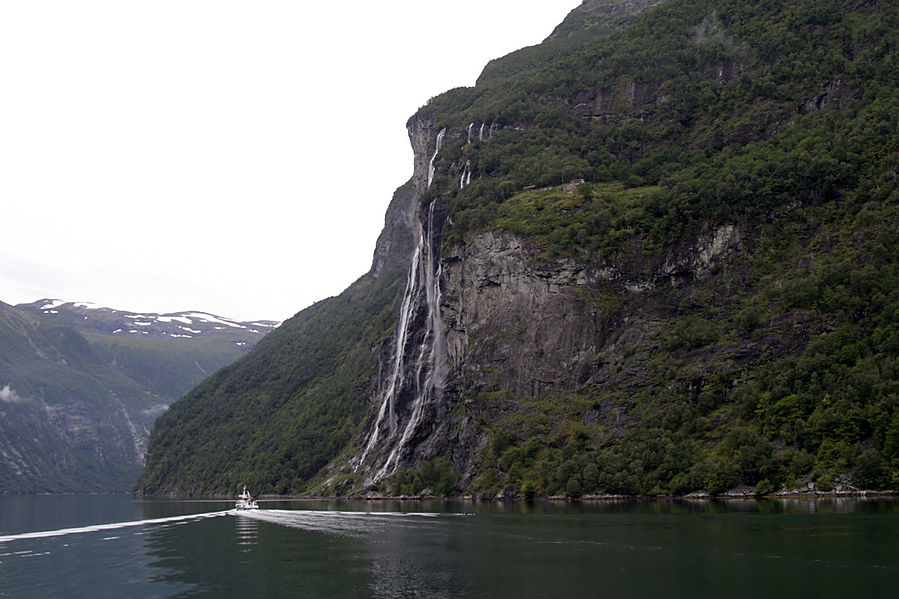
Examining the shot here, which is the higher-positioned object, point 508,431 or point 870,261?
point 870,261

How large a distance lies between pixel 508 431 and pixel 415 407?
2903 centimetres

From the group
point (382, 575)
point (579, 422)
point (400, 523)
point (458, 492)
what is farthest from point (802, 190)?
point (382, 575)

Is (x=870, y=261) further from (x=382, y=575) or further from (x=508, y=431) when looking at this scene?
(x=382, y=575)

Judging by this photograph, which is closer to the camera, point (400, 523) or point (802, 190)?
point (400, 523)

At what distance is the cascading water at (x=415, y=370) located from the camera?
121000mm

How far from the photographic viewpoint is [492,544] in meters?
46.1

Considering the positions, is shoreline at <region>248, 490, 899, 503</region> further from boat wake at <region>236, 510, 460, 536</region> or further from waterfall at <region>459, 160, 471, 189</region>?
waterfall at <region>459, 160, 471, 189</region>

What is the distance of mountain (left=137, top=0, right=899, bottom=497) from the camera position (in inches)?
2975

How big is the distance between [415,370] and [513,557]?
3462 inches

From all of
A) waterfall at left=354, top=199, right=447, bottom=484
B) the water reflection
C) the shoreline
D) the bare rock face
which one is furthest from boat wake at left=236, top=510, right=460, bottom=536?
waterfall at left=354, top=199, right=447, bottom=484

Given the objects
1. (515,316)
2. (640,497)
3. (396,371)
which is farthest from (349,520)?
(396,371)

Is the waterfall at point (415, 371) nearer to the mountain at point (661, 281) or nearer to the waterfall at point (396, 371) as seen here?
the waterfall at point (396, 371)

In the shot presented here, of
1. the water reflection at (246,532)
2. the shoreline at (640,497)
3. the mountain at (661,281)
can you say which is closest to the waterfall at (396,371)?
the mountain at (661,281)

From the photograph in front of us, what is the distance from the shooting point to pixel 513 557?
4019 cm
